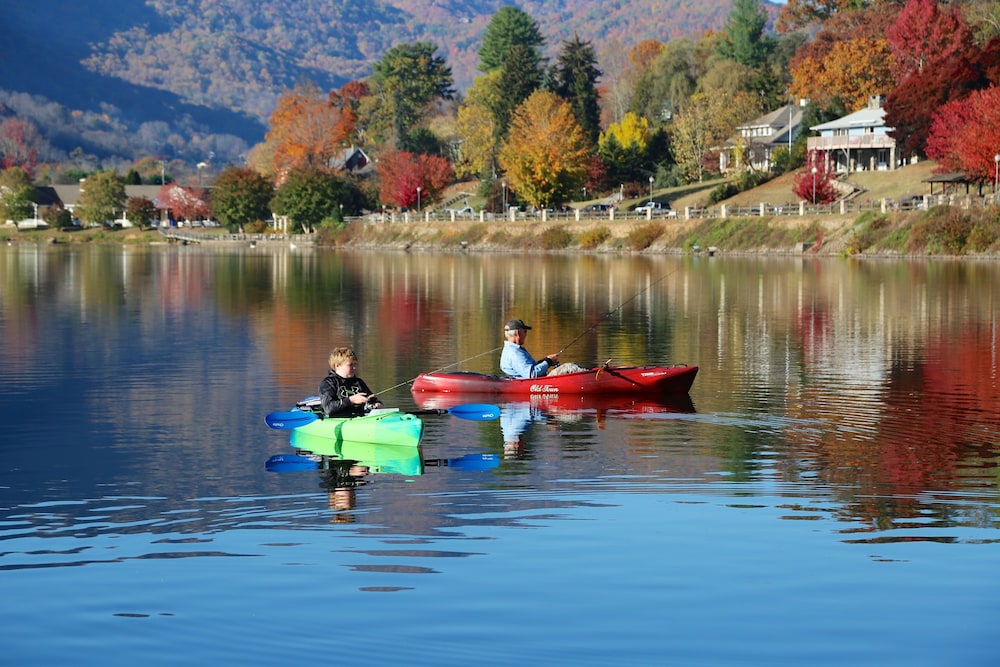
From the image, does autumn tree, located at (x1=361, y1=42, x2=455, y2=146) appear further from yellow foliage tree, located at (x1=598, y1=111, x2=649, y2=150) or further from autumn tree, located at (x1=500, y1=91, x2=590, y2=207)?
autumn tree, located at (x1=500, y1=91, x2=590, y2=207)

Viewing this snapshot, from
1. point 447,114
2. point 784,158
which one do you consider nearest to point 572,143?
point 784,158

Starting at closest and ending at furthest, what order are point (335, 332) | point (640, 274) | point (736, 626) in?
1. point (736, 626)
2. point (335, 332)
3. point (640, 274)

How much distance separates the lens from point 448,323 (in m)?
40.9

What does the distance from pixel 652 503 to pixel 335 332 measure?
2336cm

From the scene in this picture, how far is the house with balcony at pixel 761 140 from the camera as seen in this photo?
121375 mm

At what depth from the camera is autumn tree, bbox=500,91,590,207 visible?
113m

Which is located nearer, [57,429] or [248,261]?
[57,429]

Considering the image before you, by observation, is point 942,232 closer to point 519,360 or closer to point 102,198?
point 519,360

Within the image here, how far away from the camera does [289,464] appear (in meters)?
18.2

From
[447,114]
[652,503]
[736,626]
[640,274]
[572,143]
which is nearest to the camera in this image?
[736,626]

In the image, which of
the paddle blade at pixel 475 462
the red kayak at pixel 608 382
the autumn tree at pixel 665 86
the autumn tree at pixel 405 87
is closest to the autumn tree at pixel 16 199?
the autumn tree at pixel 405 87

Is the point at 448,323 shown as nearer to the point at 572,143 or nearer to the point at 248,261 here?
the point at 248,261

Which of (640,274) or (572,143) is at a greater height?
(572,143)

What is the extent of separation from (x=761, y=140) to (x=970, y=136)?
140ft
